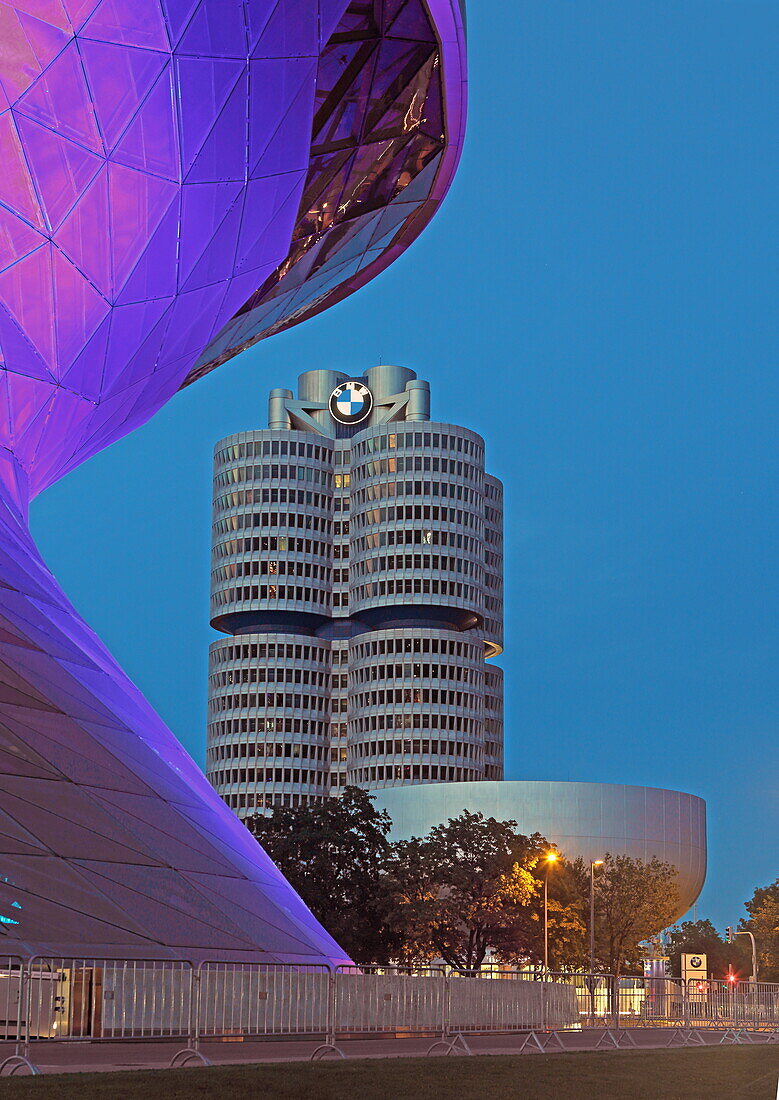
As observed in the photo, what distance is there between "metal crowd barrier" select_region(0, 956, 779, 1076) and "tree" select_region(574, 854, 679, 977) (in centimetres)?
5154

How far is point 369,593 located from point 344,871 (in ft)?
364

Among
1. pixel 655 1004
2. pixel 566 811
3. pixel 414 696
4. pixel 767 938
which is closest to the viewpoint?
pixel 655 1004

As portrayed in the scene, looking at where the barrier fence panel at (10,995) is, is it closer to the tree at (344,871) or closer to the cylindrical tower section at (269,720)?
the tree at (344,871)

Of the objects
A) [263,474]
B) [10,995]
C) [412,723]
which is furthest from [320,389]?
[10,995]

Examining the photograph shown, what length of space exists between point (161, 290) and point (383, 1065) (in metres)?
16.3

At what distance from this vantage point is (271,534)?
173 meters

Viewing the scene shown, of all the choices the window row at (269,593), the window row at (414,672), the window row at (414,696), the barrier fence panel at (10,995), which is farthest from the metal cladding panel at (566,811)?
the barrier fence panel at (10,995)

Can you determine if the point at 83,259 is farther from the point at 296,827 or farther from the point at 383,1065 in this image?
the point at 296,827

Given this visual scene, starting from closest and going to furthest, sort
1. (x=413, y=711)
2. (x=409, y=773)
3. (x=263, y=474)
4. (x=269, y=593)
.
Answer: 1. (x=409, y=773)
2. (x=413, y=711)
3. (x=269, y=593)
4. (x=263, y=474)

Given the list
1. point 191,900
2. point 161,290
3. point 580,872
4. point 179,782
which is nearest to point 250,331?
point 161,290

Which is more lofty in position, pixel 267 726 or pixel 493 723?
pixel 493 723

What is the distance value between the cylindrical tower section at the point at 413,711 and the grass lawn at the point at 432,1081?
13866cm

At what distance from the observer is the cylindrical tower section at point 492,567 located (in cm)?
17375

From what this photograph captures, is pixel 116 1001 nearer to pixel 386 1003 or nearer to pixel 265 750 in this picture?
pixel 386 1003
